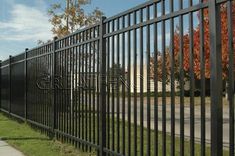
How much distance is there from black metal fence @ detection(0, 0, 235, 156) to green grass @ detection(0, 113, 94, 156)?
0.24m

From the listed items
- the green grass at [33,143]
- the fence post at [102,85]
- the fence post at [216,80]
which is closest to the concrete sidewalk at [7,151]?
the green grass at [33,143]

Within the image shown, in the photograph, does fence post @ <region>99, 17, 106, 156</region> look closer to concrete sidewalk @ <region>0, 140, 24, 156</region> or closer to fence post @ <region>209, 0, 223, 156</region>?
concrete sidewalk @ <region>0, 140, 24, 156</region>

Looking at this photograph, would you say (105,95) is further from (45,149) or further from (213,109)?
(213,109)

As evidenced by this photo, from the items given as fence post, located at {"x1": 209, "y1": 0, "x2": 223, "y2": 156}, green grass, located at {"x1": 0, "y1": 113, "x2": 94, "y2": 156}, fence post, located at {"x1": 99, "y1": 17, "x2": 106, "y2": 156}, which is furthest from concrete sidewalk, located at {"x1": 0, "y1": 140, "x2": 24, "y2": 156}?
fence post, located at {"x1": 209, "y1": 0, "x2": 223, "y2": 156}

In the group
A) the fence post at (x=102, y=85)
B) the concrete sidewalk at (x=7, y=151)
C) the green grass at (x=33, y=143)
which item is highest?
the fence post at (x=102, y=85)

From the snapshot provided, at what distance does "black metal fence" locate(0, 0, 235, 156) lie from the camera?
4613 mm

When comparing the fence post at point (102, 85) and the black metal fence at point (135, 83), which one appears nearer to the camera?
the black metal fence at point (135, 83)

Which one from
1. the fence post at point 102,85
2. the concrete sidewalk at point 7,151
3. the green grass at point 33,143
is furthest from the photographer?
the concrete sidewalk at point 7,151

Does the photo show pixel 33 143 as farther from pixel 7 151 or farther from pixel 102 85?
pixel 102 85

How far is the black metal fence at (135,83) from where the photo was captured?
461 cm

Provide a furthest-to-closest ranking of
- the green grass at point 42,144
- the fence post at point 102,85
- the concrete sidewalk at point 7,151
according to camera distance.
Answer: the concrete sidewalk at point 7,151 → the green grass at point 42,144 → the fence post at point 102,85

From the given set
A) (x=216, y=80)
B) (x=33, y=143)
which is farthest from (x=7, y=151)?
(x=216, y=80)

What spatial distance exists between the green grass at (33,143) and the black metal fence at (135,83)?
0.24 meters

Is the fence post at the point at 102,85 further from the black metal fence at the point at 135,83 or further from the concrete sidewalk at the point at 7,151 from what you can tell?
the concrete sidewalk at the point at 7,151
